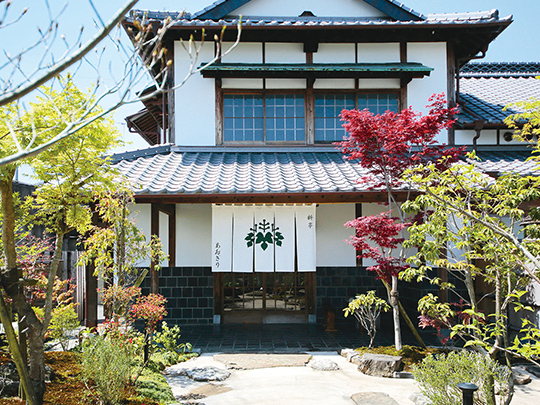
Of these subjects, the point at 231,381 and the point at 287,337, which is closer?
the point at 231,381

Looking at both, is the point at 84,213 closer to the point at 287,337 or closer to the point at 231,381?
the point at 231,381

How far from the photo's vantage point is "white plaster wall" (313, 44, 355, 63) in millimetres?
10766

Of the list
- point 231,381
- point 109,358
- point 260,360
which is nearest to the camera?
point 109,358

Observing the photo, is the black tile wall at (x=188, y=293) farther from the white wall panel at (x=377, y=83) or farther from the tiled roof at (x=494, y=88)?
the tiled roof at (x=494, y=88)

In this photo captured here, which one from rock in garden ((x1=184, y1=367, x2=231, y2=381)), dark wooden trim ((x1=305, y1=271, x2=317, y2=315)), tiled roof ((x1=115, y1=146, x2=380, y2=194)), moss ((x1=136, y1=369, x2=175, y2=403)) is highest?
tiled roof ((x1=115, y1=146, x2=380, y2=194))

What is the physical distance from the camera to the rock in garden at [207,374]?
6.30 m

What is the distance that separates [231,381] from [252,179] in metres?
3.91

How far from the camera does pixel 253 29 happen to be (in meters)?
10.1

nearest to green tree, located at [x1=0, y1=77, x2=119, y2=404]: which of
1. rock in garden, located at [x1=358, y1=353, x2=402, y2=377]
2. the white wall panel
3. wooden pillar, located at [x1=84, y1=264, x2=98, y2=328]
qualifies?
wooden pillar, located at [x1=84, y1=264, x2=98, y2=328]

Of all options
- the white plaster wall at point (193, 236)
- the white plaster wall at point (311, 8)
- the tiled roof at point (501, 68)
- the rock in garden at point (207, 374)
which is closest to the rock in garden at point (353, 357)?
the rock in garden at point (207, 374)

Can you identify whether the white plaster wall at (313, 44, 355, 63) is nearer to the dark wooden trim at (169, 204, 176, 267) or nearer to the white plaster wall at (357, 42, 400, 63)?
the white plaster wall at (357, 42, 400, 63)

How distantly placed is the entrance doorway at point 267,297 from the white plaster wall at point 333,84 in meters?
4.76

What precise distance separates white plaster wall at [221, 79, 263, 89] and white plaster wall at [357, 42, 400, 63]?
2.66 metres

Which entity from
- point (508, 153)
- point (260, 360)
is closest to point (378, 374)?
point (260, 360)
